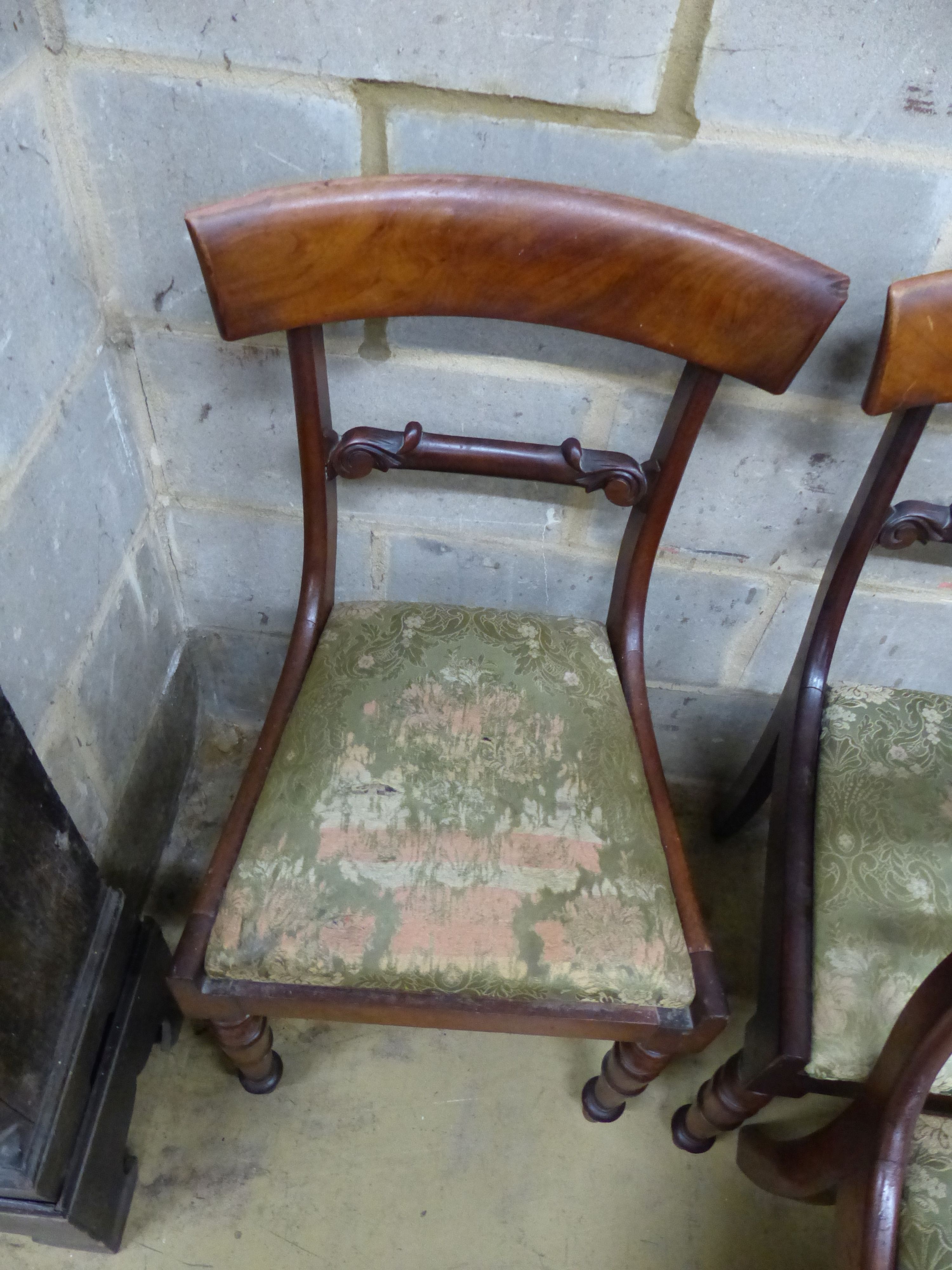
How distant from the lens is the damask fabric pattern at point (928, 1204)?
68 centimetres

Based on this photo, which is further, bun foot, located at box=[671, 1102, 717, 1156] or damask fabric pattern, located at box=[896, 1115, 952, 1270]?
bun foot, located at box=[671, 1102, 717, 1156]

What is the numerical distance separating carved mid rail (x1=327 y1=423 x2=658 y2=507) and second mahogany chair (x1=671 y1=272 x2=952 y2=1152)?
9.4 inches

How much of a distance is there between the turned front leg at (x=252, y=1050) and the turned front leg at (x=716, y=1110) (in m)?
0.51

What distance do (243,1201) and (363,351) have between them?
1.00 metres

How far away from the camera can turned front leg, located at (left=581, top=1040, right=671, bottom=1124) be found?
2.95 ft

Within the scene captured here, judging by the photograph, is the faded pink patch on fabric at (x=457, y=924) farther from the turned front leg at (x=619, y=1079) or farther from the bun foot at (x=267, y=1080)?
the bun foot at (x=267, y=1080)

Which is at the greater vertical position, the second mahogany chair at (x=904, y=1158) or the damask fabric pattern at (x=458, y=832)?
the damask fabric pattern at (x=458, y=832)

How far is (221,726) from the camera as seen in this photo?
1469 mm

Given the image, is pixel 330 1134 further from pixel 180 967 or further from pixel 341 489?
pixel 341 489

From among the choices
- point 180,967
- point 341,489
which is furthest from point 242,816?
point 341,489

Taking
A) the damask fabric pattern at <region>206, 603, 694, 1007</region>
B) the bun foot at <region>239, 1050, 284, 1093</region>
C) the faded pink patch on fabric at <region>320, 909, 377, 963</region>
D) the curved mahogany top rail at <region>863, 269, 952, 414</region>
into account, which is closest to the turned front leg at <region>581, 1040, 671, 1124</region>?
the damask fabric pattern at <region>206, 603, 694, 1007</region>

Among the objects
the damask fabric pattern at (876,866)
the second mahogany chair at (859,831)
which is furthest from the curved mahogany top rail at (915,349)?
the damask fabric pattern at (876,866)

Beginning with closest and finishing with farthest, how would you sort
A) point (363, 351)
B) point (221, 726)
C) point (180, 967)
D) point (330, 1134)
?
point (180, 967)
point (363, 351)
point (330, 1134)
point (221, 726)

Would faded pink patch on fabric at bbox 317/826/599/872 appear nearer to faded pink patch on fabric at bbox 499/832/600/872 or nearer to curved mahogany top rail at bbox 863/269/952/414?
faded pink patch on fabric at bbox 499/832/600/872
